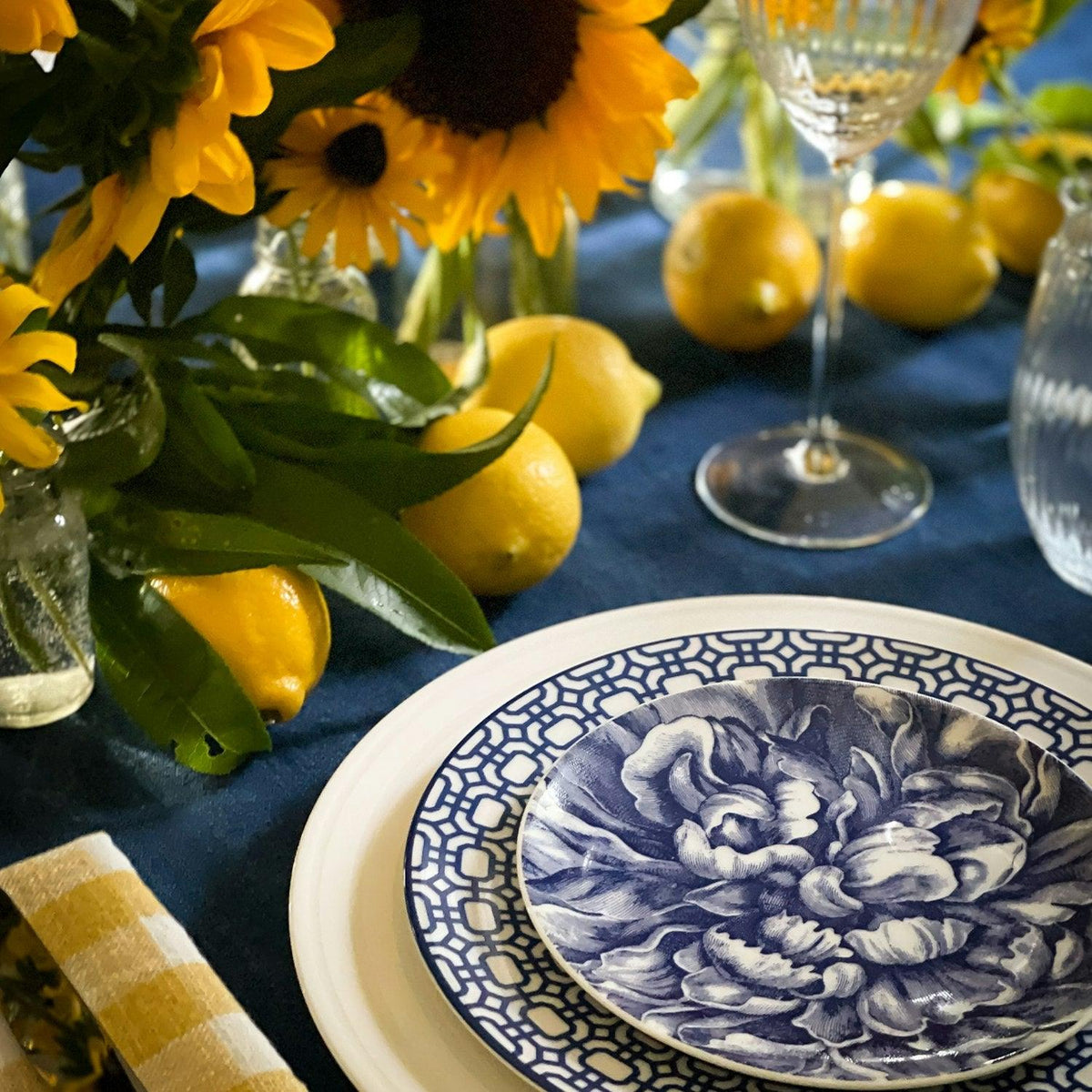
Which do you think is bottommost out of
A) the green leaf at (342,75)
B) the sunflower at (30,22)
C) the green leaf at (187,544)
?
the green leaf at (187,544)

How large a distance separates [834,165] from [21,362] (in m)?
0.37

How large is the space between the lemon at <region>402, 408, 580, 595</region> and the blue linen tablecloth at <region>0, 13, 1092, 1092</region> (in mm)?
27

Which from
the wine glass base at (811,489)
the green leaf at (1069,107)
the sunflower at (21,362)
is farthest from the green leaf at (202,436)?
the green leaf at (1069,107)

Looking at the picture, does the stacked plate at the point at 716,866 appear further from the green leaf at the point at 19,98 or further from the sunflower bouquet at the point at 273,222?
the green leaf at the point at 19,98

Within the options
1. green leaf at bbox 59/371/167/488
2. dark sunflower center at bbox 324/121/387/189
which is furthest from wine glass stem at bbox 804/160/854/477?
green leaf at bbox 59/371/167/488

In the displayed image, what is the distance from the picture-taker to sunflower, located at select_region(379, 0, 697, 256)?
56cm

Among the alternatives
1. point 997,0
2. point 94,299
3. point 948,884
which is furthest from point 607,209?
point 948,884

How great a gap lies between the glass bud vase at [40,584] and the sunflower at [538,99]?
222 millimetres

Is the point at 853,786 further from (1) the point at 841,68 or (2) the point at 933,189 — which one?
(2) the point at 933,189

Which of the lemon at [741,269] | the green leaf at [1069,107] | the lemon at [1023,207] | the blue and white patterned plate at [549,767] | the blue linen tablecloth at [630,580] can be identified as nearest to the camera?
the blue and white patterned plate at [549,767]

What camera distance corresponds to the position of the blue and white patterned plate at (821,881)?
35 centimetres

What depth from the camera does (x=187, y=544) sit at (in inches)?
19.1

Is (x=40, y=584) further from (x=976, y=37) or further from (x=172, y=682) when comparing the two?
(x=976, y=37)

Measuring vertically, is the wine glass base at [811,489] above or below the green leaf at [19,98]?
below
